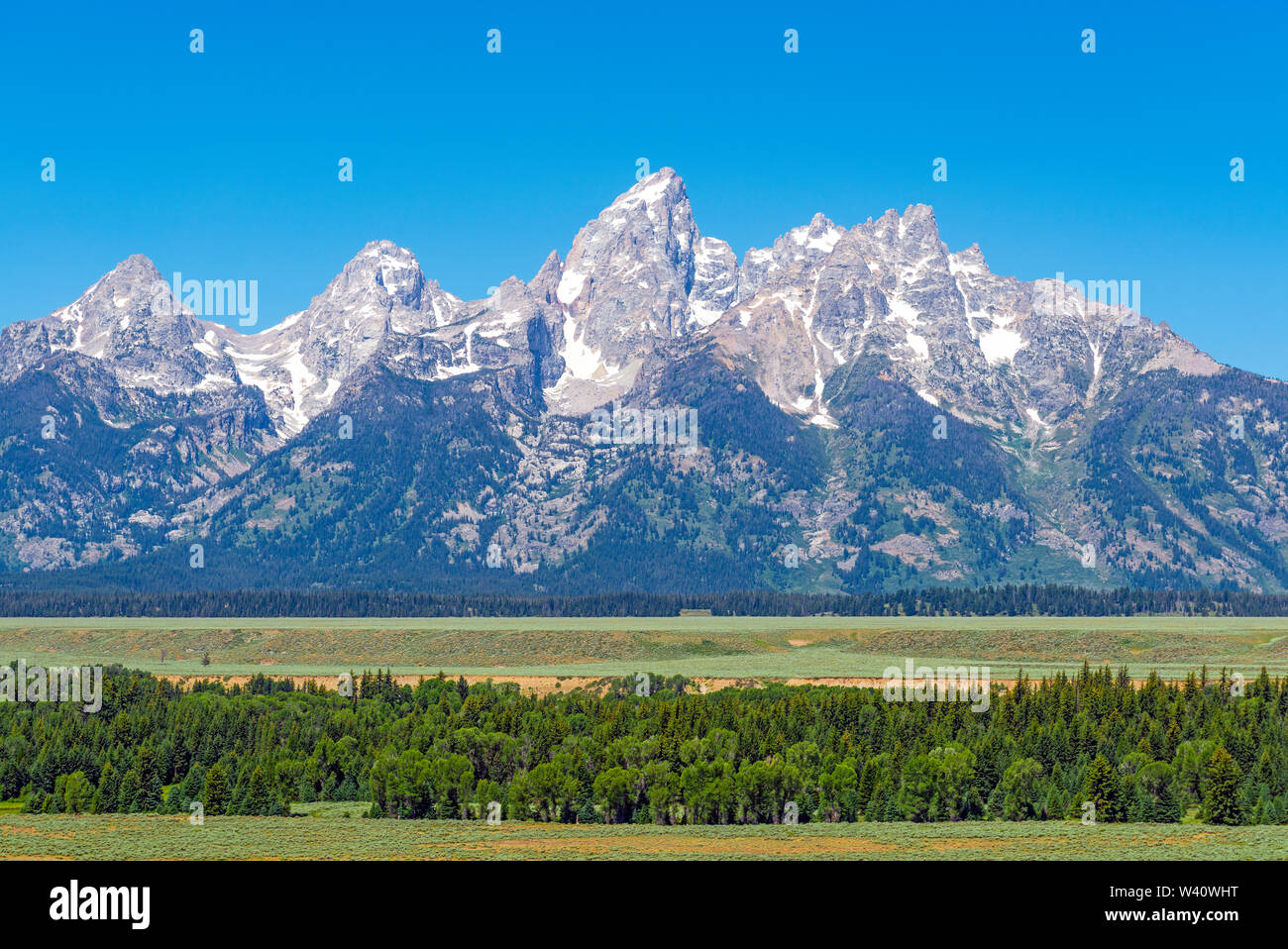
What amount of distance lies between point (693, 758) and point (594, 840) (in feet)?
88.5

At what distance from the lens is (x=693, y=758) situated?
409 feet

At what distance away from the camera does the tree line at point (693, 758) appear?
115000 mm

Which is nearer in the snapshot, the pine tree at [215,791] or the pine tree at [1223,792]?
the pine tree at [1223,792]

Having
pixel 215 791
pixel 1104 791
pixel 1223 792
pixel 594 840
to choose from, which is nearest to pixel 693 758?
pixel 594 840

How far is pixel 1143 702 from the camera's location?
5969 inches

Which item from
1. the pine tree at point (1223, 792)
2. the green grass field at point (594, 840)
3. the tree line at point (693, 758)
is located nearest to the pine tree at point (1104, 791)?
the tree line at point (693, 758)

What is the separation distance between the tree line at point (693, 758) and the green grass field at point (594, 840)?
609cm

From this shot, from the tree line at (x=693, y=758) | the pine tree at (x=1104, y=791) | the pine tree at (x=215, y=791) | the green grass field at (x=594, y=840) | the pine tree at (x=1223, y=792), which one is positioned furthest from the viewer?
the pine tree at (x=215, y=791)

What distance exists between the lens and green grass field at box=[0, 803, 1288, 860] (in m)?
90.9

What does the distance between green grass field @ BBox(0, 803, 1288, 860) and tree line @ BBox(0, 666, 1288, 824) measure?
6.09m

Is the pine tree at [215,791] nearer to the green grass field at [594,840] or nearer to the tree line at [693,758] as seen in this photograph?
the tree line at [693,758]

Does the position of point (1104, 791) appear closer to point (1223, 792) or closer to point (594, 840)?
point (1223, 792)
